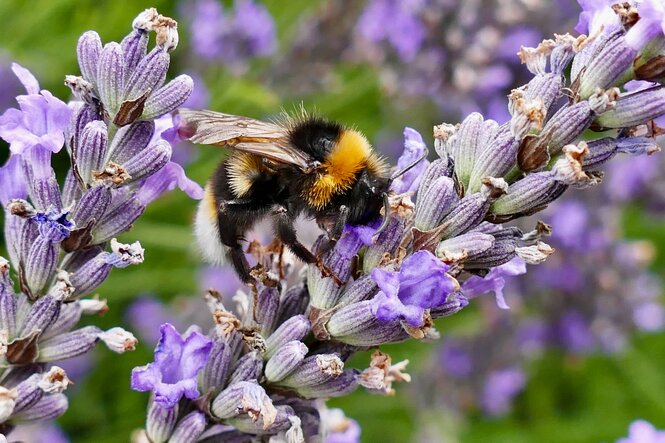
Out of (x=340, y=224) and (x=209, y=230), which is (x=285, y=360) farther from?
(x=209, y=230)

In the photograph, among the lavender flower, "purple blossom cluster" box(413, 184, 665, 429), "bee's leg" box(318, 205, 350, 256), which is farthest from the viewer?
"purple blossom cluster" box(413, 184, 665, 429)

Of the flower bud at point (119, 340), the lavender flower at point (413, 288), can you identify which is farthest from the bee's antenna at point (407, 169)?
the flower bud at point (119, 340)

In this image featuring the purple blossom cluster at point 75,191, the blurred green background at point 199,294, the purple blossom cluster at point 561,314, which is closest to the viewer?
the purple blossom cluster at point 75,191

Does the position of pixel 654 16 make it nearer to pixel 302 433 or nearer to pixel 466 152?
pixel 466 152

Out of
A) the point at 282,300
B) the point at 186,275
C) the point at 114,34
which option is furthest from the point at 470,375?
the point at 282,300

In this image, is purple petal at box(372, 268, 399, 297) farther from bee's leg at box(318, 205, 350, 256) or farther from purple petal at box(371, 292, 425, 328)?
bee's leg at box(318, 205, 350, 256)

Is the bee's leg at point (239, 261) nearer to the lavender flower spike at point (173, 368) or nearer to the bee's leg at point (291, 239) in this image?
the bee's leg at point (291, 239)

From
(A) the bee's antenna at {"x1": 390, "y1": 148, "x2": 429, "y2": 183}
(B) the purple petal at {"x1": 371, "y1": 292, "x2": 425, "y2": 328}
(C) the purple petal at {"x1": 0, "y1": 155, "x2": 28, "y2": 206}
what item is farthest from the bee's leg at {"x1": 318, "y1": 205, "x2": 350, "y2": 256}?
(C) the purple petal at {"x1": 0, "y1": 155, "x2": 28, "y2": 206}
